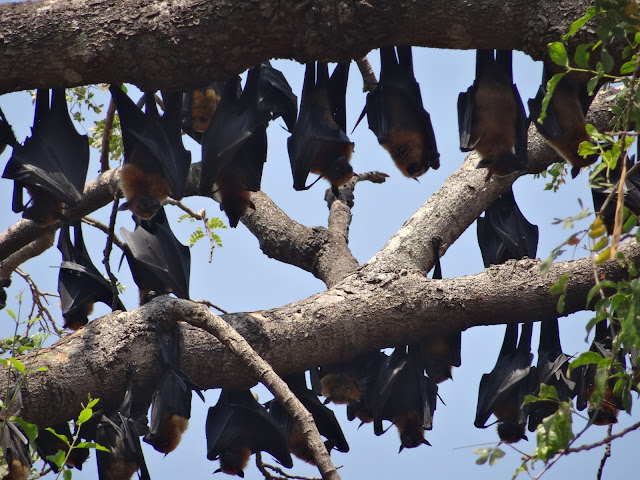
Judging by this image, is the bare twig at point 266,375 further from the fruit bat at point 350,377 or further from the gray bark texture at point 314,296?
the fruit bat at point 350,377

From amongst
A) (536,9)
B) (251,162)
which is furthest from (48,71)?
(536,9)

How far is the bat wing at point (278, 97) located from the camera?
4957mm

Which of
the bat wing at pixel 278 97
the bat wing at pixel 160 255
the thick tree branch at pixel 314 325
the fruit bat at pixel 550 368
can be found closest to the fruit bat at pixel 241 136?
the bat wing at pixel 278 97

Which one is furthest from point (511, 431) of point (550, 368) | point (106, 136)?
point (106, 136)

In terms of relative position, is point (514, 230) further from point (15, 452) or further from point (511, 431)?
point (15, 452)

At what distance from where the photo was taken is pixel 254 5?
11.4 ft

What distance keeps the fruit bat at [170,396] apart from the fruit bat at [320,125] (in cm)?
127

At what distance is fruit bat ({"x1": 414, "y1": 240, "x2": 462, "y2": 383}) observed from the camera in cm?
480

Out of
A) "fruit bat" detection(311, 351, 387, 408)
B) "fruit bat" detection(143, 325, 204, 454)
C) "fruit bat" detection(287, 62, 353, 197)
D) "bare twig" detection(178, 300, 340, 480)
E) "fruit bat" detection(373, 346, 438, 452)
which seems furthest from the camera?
"fruit bat" detection(373, 346, 438, 452)

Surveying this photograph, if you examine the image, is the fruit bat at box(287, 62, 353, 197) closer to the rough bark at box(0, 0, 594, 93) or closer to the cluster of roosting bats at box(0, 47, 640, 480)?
the cluster of roosting bats at box(0, 47, 640, 480)

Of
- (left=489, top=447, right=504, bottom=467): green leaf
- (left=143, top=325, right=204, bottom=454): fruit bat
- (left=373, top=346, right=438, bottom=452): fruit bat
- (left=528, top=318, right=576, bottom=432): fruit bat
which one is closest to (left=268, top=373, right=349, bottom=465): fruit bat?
(left=373, top=346, right=438, bottom=452): fruit bat

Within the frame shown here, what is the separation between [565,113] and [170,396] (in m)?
2.49

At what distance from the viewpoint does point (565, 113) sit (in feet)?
13.6

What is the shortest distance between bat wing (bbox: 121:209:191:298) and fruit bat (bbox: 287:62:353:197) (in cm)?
110
